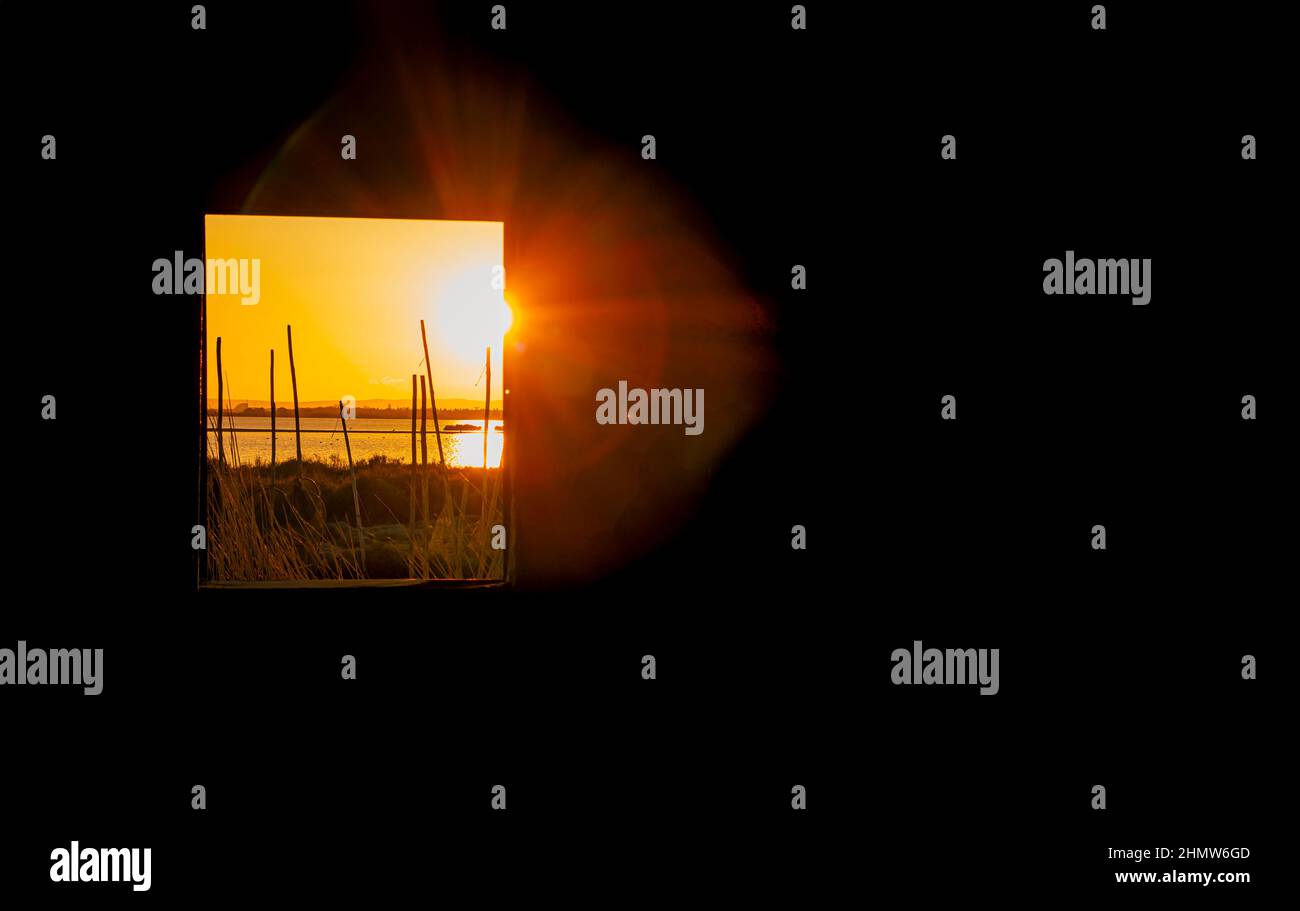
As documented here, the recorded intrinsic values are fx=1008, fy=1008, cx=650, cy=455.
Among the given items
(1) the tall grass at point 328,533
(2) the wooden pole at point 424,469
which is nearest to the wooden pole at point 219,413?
(1) the tall grass at point 328,533

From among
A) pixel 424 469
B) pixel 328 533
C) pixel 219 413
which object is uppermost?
pixel 219 413

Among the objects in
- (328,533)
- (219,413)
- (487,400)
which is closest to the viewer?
(219,413)

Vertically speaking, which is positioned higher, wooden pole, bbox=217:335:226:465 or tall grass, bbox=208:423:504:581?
wooden pole, bbox=217:335:226:465

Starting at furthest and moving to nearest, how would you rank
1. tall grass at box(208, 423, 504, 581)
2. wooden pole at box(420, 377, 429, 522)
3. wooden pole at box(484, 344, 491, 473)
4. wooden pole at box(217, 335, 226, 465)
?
wooden pole at box(420, 377, 429, 522) < tall grass at box(208, 423, 504, 581) < wooden pole at box(484, 344, 491, 473) < wooden pole at box(217, 335, 226, 465)

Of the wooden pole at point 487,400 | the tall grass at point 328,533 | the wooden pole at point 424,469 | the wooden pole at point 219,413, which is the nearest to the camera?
the wooden pole at point 219,413

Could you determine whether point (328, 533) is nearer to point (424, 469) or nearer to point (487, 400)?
point (424, 469)

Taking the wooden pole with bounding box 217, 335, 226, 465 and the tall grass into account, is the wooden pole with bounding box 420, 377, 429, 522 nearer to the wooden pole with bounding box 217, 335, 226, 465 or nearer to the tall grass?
the tall grass

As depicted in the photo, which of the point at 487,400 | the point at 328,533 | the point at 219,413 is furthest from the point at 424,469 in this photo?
the point at 219,413

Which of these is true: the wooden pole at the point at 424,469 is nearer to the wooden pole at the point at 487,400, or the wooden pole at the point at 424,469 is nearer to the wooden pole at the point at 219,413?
the wooden pole at the point at 487,400

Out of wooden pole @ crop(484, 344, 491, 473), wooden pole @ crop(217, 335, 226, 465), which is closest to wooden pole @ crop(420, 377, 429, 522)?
wooden pole @ crop(484, 344, 491, 473)

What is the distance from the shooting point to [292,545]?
4055mm

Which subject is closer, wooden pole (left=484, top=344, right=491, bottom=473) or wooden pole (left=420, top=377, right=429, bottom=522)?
wooden pole (left=484, top=344, right=491, bottom=473)

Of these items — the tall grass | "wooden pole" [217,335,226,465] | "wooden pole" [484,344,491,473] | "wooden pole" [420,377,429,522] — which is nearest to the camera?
"wooden pole" [217,335,226,465]
